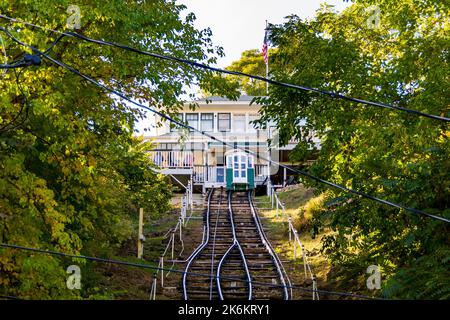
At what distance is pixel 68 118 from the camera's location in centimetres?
1143

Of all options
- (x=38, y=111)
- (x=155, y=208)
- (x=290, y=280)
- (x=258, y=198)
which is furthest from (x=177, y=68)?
(x=258, y=198)

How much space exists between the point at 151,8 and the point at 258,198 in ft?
81.1

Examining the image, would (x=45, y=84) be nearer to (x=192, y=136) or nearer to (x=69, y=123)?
(x=69, y=123)

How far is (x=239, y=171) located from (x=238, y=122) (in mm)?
9580

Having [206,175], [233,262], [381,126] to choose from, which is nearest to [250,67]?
[206,175]

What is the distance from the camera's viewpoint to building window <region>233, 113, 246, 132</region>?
162ft

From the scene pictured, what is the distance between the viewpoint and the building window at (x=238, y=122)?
4950cm

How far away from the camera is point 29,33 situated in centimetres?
1020

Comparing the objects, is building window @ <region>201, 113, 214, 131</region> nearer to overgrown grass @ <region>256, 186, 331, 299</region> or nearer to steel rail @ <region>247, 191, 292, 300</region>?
overgrown grass @ <region>256, 186, 331, 299</region>

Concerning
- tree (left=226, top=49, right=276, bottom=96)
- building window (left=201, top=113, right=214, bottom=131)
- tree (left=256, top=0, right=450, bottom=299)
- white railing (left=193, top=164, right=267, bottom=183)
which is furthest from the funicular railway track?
tree (left=226, top=49, right=276, bottom=96)

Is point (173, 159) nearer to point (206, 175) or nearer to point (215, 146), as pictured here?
point (206, 175)

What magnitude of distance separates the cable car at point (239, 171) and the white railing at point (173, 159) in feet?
10.1

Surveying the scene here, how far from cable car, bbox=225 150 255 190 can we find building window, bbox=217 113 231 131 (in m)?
7.64

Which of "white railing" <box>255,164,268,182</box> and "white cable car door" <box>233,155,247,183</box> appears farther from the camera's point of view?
"white railing" <box>255,164,268,182</box>
